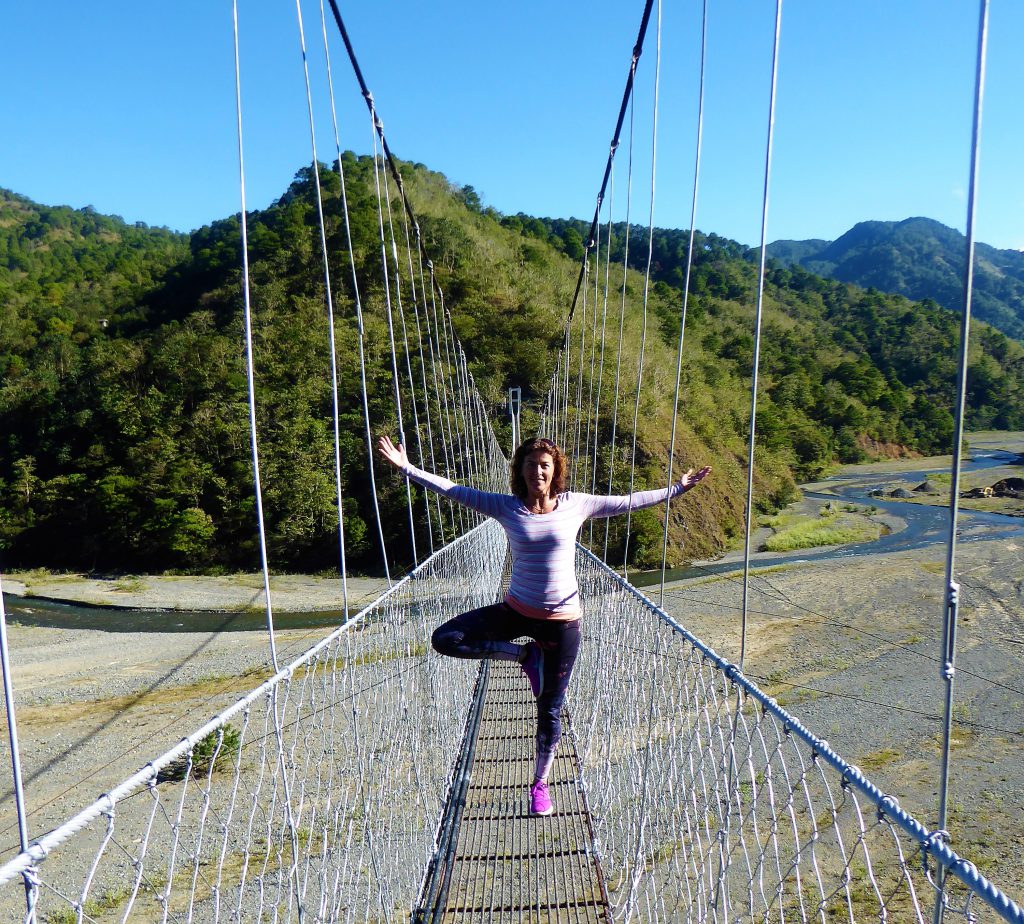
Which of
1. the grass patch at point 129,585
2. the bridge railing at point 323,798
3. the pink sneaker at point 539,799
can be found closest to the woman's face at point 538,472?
the bridge railing at point 323,798

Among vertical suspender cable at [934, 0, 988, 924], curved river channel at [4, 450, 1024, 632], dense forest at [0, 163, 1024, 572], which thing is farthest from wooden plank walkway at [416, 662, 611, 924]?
dense forest at [0, 163, 1024, 572]

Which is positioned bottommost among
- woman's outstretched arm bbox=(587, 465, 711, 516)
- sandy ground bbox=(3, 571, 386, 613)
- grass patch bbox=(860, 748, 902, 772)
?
Result: sandy ground bbox=(3, 571, 386, 613)

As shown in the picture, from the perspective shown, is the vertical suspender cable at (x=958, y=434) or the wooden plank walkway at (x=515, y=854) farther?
the wooden plank walkway at (x=515, y=854)

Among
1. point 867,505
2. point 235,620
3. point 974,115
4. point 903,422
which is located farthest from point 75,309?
point 903,422

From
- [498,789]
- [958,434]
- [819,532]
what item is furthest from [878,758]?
[819,532]

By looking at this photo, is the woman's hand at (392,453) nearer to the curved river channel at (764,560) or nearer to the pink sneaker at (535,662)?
the pink sneaker at (535,662)

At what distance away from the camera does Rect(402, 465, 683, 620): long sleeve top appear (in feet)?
5.03

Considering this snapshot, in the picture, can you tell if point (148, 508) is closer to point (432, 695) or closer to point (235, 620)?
point (235, 620)

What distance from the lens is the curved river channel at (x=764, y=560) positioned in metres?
12.4

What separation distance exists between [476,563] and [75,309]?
24556 mm

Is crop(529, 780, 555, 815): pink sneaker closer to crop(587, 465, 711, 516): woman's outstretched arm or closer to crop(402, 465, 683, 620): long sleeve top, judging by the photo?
crop(402, 465, 683, 620): long sleeve top

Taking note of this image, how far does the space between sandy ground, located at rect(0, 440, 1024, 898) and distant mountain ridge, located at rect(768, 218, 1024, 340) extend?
887 centimetres

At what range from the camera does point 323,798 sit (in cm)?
543

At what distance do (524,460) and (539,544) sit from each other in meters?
0.18
